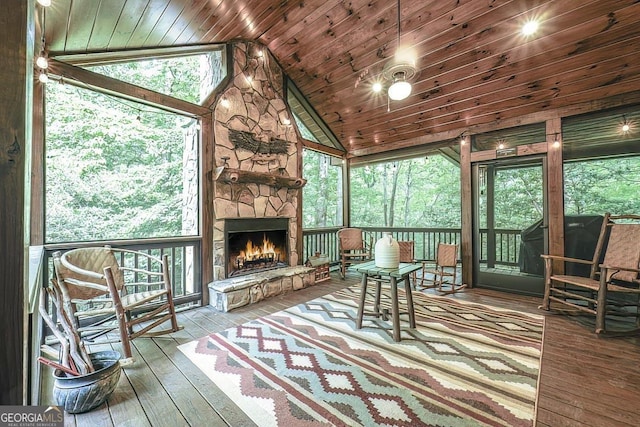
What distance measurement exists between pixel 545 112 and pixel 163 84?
6.82 m

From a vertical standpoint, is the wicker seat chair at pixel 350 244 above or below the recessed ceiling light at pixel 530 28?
below

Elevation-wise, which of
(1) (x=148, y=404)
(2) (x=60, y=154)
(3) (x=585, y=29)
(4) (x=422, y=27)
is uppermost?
(4) (x=422, y=27)

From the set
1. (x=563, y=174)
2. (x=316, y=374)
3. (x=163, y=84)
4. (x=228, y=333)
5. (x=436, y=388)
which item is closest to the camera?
(x=436, y=388)

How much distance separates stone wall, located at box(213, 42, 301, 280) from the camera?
371cm

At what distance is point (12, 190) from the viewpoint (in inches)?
27.3

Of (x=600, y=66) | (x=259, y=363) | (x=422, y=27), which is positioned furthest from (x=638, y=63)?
(x=259, y=363)

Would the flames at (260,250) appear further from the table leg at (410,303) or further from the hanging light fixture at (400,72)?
the hanging light fixture at (400,72)

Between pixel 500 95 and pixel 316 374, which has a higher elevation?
pixel 500 95

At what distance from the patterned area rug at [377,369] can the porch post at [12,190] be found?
1.25 m

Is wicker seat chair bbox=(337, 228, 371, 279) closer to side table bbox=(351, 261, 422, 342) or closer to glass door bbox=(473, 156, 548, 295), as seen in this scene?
glass door bbox=(473, 156, 548, 295)

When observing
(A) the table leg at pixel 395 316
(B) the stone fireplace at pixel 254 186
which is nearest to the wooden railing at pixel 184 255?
(B) the stone fireplace at pixel 254 186

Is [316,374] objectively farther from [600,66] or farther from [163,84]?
[163,84]

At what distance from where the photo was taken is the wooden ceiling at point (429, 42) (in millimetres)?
2730

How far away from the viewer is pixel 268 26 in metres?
3.85
